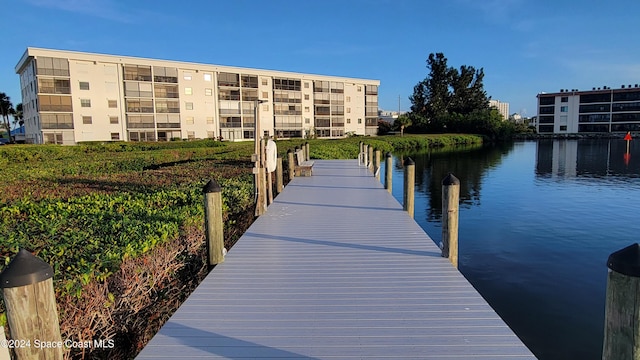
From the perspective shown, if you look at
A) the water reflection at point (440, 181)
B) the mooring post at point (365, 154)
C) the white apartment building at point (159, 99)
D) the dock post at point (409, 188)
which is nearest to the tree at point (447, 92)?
the white apartment building at point (159, 99)

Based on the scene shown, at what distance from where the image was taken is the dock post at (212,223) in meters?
5.83

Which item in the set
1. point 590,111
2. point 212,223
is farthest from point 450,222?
point 590,111

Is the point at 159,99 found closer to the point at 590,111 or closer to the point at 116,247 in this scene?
the point at 116,247

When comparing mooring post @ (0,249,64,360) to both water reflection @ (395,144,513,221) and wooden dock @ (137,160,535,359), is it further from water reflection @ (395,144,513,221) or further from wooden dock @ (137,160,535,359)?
water reflection @ (395,144,513,221)

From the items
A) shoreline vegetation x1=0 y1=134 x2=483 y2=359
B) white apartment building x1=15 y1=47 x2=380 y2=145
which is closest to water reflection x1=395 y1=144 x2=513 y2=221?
shoreline vegetation x1=0 y1=134 x2=483 y2=359

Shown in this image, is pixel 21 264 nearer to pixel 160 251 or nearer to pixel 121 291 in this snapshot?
pixel 121 291

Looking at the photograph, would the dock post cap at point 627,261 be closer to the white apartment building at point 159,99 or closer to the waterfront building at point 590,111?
the white apartment building at point 159,99

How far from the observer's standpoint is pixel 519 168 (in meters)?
32.7

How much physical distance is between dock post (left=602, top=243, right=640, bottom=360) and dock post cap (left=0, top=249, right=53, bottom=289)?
3704 mm

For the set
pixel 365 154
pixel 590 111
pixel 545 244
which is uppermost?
pixel 590 111

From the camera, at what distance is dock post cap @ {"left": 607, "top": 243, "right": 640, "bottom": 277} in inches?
99.9

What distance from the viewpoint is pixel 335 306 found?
4438 mm

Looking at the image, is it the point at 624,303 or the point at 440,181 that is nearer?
the point at 624,303

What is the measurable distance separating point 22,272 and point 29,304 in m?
0.24
